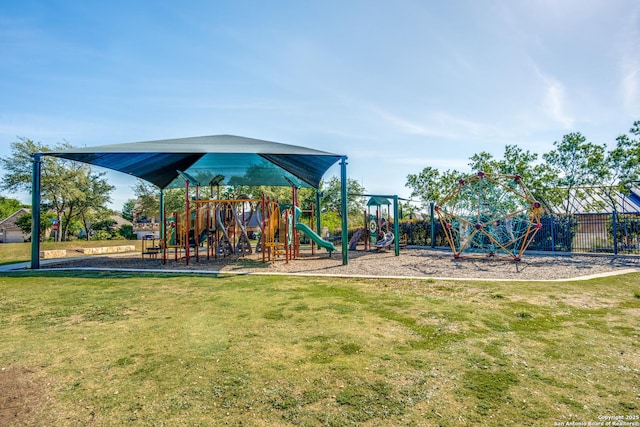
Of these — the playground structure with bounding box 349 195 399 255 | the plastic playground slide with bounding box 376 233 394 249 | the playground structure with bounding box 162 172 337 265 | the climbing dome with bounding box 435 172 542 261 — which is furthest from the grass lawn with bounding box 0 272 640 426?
the playground structure with bounding box 349 195 399 255

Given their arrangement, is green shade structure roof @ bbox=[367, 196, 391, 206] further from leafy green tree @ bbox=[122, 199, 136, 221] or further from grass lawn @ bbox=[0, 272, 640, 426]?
leafy green tree @ bbox=[122, 199, 136, 221]

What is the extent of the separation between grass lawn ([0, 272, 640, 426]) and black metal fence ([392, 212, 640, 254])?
40.8 ft

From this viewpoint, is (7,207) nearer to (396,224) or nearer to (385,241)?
(385,241)

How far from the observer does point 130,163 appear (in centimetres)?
1392

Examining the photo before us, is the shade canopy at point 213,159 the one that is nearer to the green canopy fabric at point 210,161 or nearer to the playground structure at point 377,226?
the green canopy fabric at point 210,161

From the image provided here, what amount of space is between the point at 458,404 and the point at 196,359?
2.66 metres

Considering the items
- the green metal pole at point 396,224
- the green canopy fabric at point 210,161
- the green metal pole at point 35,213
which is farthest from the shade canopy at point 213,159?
the green metal pole at point 396,224

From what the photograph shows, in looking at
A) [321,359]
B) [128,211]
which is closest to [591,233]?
[321,359]

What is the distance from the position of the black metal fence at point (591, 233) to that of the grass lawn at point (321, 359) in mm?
12448

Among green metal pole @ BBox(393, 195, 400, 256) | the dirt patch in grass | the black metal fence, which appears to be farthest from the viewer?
green metal pole @ BBox(393, 195, 400, 256)

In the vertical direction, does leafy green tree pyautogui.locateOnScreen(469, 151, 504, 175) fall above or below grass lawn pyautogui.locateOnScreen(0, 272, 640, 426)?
above

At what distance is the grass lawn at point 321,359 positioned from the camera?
271 centimetres

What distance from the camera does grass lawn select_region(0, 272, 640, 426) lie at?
2.71 metres

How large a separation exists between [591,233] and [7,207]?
266 feet
